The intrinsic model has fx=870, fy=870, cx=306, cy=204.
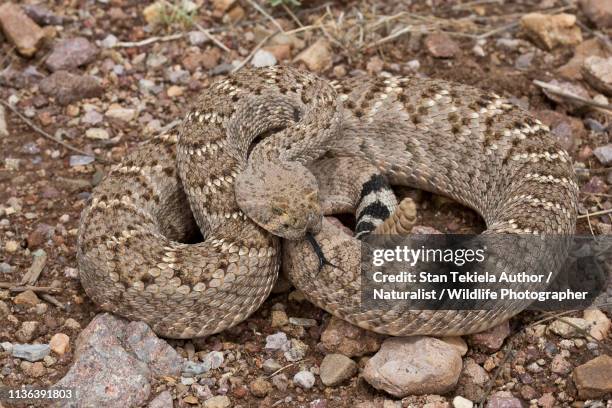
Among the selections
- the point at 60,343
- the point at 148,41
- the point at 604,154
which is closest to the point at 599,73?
the point at 604,154

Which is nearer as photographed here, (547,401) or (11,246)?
(547,401)

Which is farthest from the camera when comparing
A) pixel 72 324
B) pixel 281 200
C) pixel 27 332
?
pixel 72 324

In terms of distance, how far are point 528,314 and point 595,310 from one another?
0.40m

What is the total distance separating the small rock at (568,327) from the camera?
5195mm

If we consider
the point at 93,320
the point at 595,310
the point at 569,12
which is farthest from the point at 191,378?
the point at 569,12

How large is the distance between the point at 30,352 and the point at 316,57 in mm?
3450

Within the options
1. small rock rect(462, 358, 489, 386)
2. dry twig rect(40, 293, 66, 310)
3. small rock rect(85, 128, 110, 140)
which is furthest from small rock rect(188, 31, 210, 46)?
small rock rect(462, 358, 489, 386)

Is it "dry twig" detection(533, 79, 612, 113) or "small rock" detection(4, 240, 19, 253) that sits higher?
"dry twig" detection(533, 79, 612, 113)

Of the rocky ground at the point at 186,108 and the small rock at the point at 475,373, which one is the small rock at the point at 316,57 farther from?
the small rock at the point at 475,373

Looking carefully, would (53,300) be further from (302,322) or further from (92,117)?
(92,117)

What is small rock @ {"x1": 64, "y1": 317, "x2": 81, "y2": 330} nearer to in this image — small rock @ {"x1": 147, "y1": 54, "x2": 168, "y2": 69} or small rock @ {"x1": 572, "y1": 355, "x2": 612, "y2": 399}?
small rock @ {"x1": 147, "y1": 54, "x2": 168, "y2": 69}

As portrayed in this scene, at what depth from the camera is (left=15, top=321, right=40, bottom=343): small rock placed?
5.16 metres

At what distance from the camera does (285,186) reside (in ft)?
17.0

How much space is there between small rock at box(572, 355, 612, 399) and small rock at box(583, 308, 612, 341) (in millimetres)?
331
